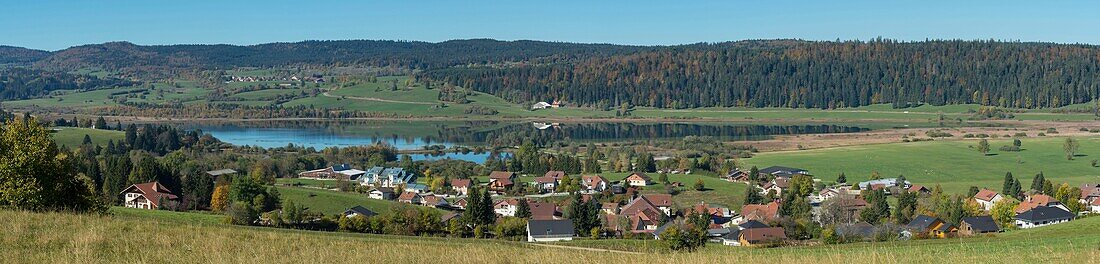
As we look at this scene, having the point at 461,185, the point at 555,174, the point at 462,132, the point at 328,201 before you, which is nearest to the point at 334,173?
the point at 461,185

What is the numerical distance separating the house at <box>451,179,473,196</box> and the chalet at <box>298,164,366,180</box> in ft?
20.1

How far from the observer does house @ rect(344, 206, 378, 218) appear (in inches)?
1213

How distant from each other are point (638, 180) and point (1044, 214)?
16.4 m

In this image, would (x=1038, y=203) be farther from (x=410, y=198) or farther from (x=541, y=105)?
(x=541, y=105)

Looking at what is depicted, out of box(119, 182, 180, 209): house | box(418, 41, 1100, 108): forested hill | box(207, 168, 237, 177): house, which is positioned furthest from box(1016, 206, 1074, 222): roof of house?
box(418, 41, 1100, 108): forested hill

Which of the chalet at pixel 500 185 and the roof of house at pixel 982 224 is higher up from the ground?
the roof of house at pixel 982 224

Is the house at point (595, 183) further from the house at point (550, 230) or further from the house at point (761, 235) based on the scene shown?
the house at point (761, 235)

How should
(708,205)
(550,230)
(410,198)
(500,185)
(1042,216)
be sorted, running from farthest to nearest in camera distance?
(500,185), (410,198), (708,205), (1042,216), (550,230)

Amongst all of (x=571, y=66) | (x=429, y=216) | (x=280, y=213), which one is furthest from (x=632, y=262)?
(x=571, y=66)

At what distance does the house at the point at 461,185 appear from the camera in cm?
4175

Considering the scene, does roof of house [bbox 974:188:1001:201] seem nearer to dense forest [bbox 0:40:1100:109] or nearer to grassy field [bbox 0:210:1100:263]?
grassy field [bbox 0:210:1100:263]

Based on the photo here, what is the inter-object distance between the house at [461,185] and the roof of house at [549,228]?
44.8 ft

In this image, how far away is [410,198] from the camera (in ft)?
125

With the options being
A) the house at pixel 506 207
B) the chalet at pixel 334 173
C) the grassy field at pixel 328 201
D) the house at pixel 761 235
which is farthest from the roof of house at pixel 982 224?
the chalet at pixel 334 173
